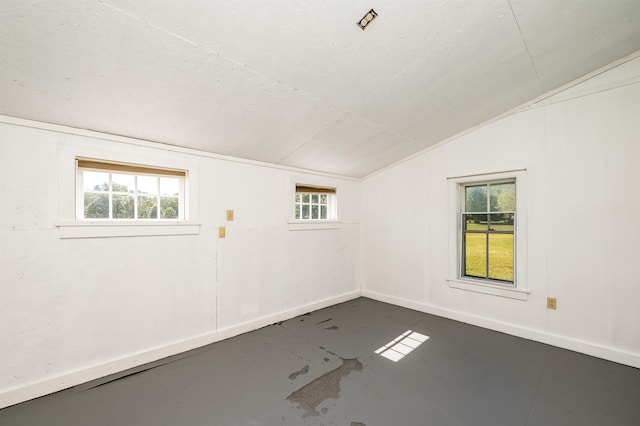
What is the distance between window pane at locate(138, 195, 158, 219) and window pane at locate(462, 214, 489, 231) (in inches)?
149

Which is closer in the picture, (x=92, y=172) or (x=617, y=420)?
(x=617, y=420)

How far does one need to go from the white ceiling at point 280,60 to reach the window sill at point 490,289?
2.13 metres

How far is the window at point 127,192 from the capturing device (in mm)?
2277

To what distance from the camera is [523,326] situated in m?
2.99

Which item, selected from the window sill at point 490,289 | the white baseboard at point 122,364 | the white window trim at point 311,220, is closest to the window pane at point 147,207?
the white baseboard at point 122,364

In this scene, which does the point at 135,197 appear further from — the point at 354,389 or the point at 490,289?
the point at 490,289

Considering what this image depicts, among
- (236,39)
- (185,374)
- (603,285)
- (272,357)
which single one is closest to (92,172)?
(236,39)

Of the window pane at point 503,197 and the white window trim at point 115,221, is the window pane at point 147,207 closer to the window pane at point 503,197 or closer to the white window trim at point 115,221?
the white window trim at point 115,221

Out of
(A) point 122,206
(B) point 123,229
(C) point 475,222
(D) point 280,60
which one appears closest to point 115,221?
(B) point 123,229

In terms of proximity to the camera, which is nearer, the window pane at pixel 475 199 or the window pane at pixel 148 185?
the window pane at pixel 148 185

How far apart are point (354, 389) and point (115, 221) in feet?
8.19

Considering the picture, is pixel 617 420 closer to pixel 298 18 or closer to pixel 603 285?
pixel 603 285

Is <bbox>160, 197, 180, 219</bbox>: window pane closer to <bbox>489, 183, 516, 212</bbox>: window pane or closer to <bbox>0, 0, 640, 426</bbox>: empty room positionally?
<bbox>0, 0, 640, 426</bbox>: empty room

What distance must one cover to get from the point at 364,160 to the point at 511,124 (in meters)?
1.81
